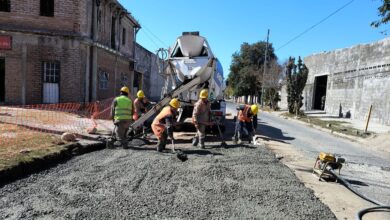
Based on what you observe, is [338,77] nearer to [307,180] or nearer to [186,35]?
[186,35]

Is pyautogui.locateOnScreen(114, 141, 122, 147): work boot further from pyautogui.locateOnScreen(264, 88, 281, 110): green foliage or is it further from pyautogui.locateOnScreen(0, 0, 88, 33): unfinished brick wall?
pyautogui.locateOnScreen(264, 88, 281, 110): green foliage

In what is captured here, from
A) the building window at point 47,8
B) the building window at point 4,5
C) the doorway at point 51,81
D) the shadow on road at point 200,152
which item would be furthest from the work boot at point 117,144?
A: the building window at point 4,5

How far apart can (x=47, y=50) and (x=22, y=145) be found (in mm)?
8678

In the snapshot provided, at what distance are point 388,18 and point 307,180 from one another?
5.64 m

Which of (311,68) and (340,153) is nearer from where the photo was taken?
(340,153)

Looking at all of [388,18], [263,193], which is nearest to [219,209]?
[263,193]

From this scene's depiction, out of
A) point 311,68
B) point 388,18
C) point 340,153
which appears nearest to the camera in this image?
→ point 388,18

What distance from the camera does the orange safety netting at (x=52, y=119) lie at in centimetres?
1076

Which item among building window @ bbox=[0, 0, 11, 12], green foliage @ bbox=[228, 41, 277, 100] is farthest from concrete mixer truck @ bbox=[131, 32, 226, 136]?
green foliage @ bbox=[228, 41, 277, 100]

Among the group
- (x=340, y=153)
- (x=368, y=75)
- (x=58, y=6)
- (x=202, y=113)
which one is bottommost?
(x=340, y=153)

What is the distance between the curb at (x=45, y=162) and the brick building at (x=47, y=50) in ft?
→ 25.0

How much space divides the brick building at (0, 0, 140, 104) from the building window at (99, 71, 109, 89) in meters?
1.66

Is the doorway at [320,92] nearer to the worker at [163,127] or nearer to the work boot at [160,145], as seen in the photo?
the worker at [163,127]

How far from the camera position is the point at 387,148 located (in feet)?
42.7
